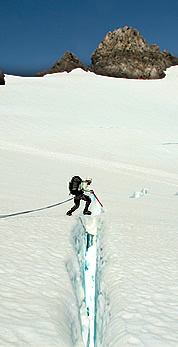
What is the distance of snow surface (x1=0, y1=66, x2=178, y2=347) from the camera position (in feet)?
8.87

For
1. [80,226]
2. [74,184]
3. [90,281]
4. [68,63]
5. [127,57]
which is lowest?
[90,281]

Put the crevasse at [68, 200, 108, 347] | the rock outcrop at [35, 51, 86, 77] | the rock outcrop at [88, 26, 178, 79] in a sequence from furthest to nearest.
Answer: the rock outcrop at [35, 51, 86, 77]
the rock outcrop at [88, 26, 178, 79]
the crevasse at [68, 200, 108, 347]

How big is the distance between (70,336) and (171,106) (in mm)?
26920

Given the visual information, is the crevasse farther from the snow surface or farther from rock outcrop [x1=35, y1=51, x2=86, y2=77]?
rock outcrop [x1=35, y1=51, x2=86, y2=77]

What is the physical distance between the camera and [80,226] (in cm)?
631

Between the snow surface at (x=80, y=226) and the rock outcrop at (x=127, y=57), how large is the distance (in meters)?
16.7

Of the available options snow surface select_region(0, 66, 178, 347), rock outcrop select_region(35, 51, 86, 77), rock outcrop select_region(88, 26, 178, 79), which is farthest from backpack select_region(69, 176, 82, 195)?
rock outcrop select_region(35, 51, 86, 77)

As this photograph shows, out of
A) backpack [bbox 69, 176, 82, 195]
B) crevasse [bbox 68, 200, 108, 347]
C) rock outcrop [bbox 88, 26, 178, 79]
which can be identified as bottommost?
crevasse [bbox 68, 200, 108, 347]

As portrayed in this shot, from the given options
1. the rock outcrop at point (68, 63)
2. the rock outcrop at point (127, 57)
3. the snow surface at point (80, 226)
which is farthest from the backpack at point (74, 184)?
the rock outcrop at point (68, 63)

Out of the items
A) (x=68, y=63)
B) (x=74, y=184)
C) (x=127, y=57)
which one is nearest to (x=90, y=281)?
(x=74, y=184)

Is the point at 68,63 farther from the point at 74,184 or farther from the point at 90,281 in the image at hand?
the point at 90,281

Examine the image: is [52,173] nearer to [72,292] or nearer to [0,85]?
[72,292]

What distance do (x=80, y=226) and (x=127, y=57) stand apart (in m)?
37.4

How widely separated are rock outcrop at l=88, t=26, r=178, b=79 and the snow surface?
1671 cm
